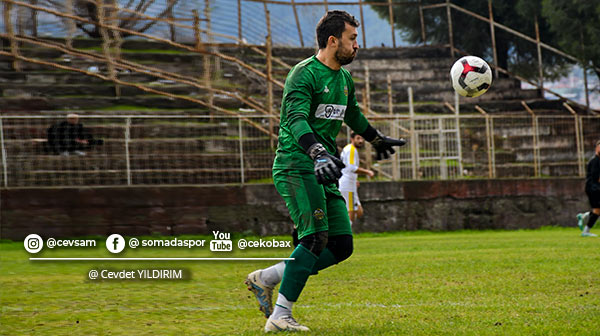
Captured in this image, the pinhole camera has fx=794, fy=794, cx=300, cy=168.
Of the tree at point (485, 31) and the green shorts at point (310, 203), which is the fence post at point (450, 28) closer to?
the tree at point (485, 31)

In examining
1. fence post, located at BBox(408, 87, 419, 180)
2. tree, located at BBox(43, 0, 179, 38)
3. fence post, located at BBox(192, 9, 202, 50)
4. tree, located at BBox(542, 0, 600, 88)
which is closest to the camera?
fence post, located at BBox(408, 87, 419, 180)

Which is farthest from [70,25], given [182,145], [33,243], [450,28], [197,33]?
[450,28]

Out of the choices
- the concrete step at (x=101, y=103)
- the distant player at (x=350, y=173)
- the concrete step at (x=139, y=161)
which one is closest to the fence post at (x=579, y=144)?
the concrete step at (x=139, y=161)

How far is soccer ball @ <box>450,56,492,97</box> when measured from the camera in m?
7.74

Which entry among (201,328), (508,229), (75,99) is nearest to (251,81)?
(75,99)

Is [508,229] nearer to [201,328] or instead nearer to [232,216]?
[232,216]

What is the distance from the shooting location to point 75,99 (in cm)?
2269

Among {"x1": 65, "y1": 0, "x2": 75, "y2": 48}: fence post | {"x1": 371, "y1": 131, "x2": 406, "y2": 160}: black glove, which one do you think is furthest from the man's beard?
{"x1": 65, "y1": 0, "x2": 75, "y2": 48}: fence post

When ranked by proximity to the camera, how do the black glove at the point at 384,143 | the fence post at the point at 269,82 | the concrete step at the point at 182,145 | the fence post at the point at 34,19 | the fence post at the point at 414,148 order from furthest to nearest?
the fence post at the point at 34,19, the fence post at the point at 414,148, the fence post at the point at 269,82, the concrete step at the point at 182,145, the black glove at the point at 384,143

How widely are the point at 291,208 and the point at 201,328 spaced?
1.12 meters

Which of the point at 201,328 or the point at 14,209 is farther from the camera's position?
the point at 14,209

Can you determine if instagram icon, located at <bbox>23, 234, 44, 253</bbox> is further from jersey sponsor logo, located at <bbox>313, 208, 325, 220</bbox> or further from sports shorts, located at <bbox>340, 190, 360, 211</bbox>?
jersey sponsor logo, located at <bbox>313, 208, 325, 220</bbox>

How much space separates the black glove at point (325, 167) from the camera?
5.11 meters

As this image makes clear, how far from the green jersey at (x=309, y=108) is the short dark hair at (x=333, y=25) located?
17 centimetres
